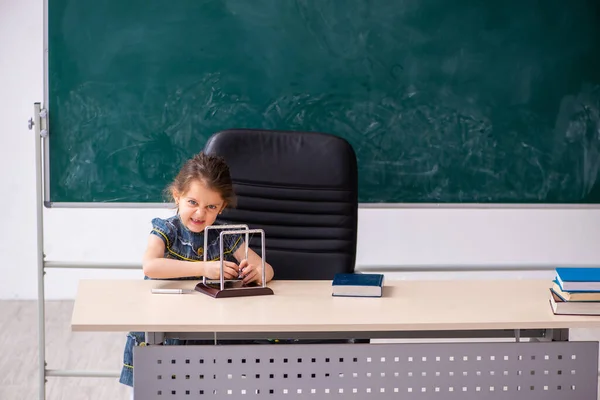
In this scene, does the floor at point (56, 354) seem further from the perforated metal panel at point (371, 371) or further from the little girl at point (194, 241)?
the perforated metal panel at point (371, 371)

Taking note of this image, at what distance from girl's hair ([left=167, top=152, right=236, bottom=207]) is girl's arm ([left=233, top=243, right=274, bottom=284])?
0.19 metres

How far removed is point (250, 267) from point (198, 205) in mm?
245

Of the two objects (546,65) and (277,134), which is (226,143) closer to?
(277,134)

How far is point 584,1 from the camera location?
11.5 ft

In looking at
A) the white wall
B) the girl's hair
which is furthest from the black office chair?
the white wall

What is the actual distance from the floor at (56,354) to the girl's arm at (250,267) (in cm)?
90

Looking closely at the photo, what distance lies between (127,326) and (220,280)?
0.37 metres

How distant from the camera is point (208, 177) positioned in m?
2.51

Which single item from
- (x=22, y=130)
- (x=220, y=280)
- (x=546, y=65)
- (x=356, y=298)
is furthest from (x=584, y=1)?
(x=22, y=130)

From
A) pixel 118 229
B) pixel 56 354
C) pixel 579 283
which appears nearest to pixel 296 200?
pixel 579 283

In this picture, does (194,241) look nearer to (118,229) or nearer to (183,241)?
(183,241)

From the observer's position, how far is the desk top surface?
210 cm

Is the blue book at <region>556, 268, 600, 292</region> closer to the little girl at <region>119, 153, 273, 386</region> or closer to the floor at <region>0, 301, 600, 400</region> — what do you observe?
the little girl at <region>119, 153, 273, 386</region>

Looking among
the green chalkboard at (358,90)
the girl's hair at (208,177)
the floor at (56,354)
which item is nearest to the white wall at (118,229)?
the floor at (56,354)
